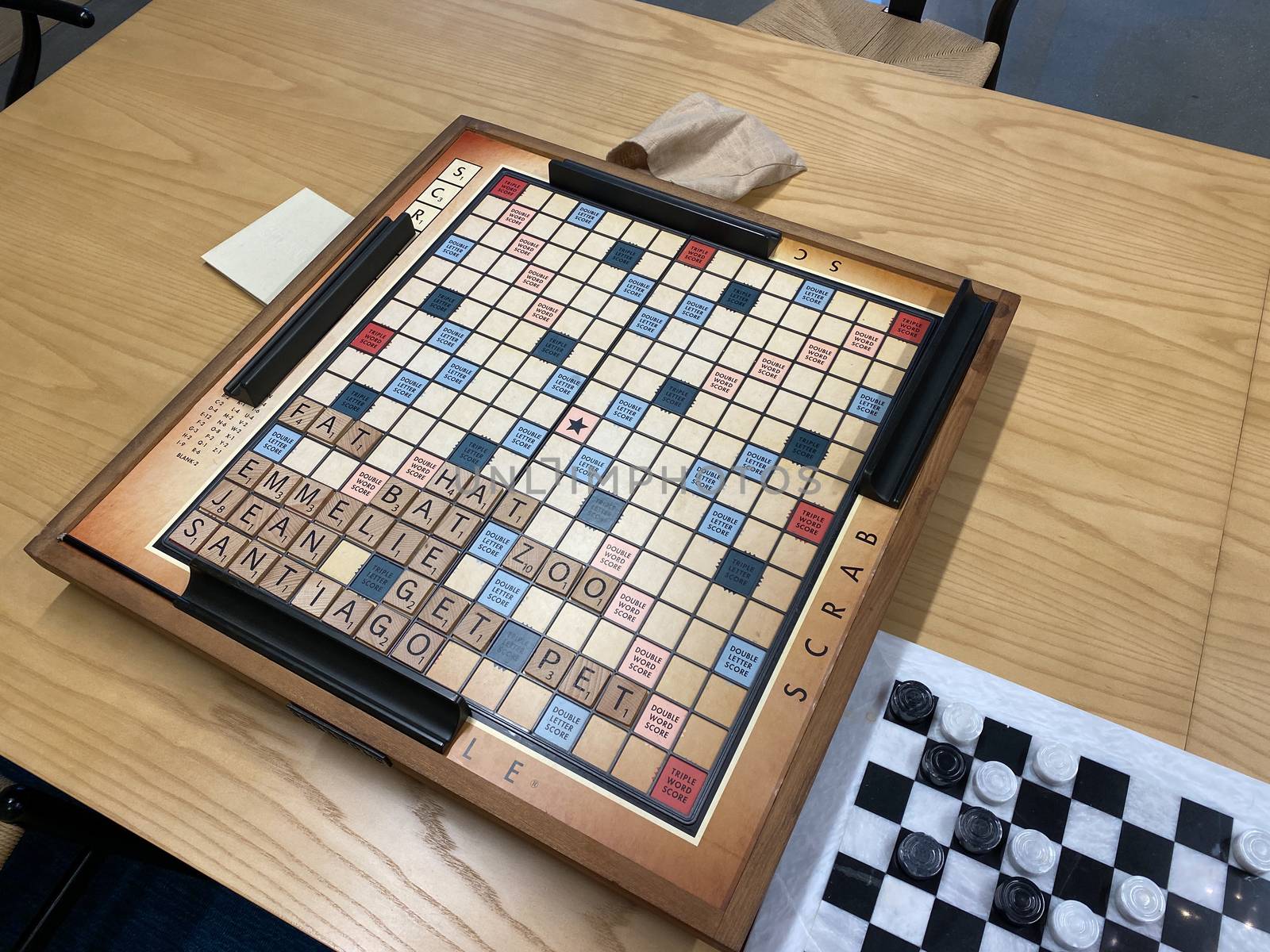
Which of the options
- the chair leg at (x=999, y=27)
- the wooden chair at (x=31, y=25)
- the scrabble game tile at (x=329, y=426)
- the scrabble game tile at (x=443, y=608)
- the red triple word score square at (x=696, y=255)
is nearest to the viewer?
the scrabble game tile at (x=443, y=608)

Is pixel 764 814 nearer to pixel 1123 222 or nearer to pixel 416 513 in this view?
pixel 416 513

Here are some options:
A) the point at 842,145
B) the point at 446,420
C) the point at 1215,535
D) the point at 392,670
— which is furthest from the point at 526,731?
the point at 842,145

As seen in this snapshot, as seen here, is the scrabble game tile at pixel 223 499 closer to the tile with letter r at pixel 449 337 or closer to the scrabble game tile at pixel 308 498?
the scrabble game tile at pixel 308 498

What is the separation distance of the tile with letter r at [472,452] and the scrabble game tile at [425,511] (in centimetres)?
5

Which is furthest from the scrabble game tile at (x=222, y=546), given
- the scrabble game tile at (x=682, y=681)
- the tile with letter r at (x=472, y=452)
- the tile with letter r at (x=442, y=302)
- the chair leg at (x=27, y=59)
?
the chair leg at (x=27, y=59)

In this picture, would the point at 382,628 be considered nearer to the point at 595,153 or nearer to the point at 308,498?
the point at 308,498

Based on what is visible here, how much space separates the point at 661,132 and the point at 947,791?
2.99 feet

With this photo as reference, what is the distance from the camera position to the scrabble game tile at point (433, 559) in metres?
0.89

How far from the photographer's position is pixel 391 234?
3.63ft

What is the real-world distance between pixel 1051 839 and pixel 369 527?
0.72 meters

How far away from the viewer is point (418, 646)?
85cm

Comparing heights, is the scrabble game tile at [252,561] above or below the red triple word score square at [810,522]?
below

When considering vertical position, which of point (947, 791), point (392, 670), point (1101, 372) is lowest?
point (947, 791)

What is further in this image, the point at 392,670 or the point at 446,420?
the point at 446,420
